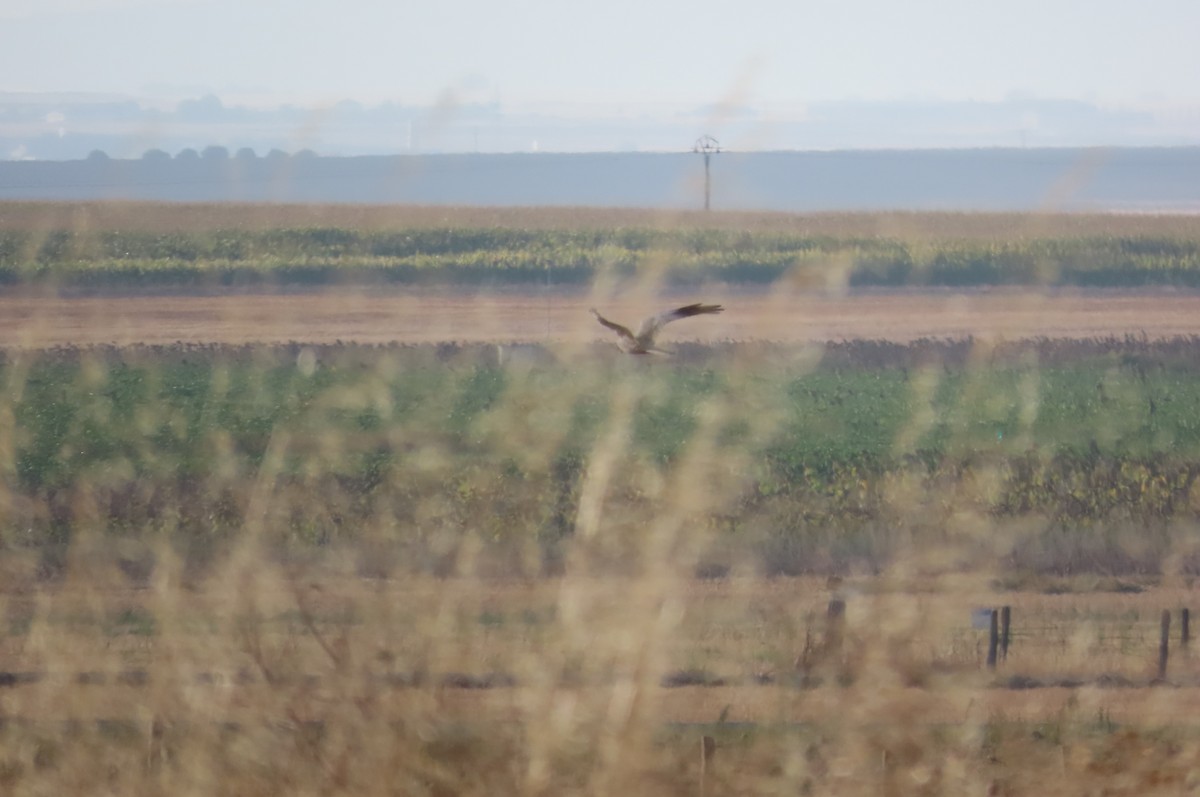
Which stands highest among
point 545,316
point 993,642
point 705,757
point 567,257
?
point 567,257

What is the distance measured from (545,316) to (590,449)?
9.60 meters

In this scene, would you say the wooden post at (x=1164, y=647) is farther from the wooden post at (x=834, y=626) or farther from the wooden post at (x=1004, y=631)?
the wooden post at (x=834, y=626)

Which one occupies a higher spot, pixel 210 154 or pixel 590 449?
pixel 210 154

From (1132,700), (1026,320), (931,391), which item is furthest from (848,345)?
(1132,700)

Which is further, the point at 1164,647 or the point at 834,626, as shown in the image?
the point at 1164,647

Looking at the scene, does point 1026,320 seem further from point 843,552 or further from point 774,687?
point 774,687

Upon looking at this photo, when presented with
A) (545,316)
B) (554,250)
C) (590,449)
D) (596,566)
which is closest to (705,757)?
(596,566)

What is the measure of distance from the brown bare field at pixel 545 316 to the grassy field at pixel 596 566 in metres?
2.04

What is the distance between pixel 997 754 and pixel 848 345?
13200mm

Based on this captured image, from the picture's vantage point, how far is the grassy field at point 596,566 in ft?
27.5

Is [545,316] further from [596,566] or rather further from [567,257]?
[596,566]

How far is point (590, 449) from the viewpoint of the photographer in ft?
55.0

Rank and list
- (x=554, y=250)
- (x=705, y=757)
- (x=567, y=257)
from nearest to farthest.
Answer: (x=705, y=757), (x=567, y=257), (x=554, y=250)

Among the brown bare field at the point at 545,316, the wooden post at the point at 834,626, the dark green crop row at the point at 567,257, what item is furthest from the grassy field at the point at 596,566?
the dark green crop row at the point at 567,257
